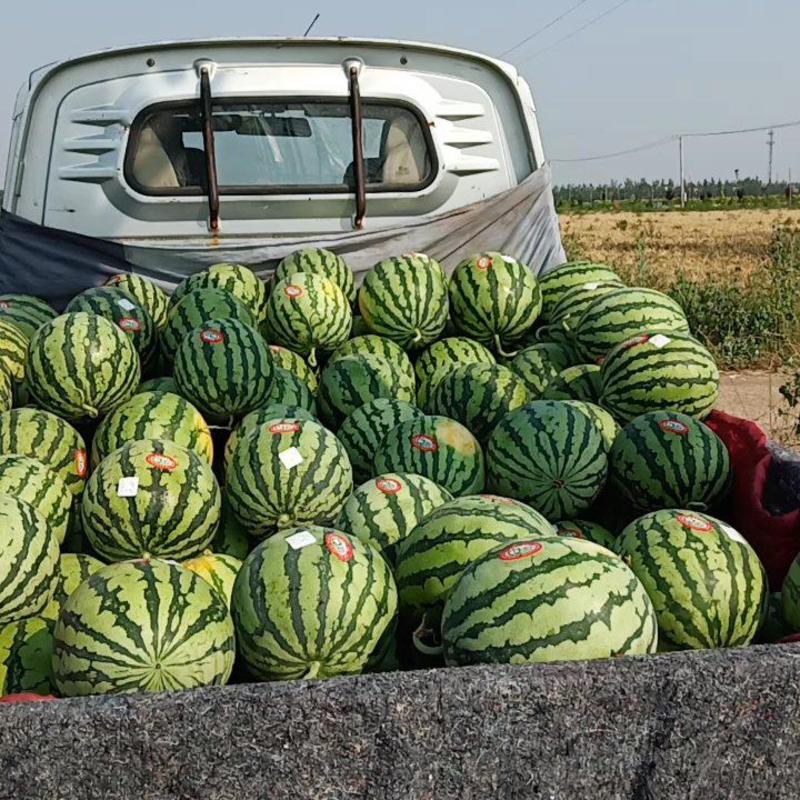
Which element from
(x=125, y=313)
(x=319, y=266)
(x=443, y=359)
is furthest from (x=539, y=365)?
(x=125, y=313)

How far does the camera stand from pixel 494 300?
3.97 metres

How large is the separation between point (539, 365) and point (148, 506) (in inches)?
66.7

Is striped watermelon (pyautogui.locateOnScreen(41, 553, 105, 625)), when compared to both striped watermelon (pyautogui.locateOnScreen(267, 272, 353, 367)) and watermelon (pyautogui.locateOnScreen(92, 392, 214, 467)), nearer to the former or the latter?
watermelon (pyautogui.locateOnScreen(92, 392, 214, 467))

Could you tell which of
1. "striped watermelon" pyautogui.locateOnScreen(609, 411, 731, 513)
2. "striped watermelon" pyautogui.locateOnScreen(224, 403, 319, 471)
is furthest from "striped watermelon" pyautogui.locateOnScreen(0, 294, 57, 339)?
"striped watermelon" pyautogui.locateOnScreen(609, 411, 731, 513)

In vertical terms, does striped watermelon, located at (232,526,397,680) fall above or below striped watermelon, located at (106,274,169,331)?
below

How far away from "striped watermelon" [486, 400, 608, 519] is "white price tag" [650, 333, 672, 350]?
447 millimetres

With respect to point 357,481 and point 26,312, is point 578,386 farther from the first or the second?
point 26,312

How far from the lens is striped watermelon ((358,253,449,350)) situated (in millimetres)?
3932

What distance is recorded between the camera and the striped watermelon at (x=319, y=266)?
13.4 ft

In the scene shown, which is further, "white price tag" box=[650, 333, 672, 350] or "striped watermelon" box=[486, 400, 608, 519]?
"white price tag" box=[650, 333, 672, 350]

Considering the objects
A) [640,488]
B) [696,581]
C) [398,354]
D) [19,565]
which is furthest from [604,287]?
[19,565]

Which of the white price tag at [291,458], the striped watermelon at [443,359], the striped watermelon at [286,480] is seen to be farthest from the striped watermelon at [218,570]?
the striped watermelon at [443,359]

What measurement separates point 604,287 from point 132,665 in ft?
8.69

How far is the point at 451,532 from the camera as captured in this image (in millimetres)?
2322
